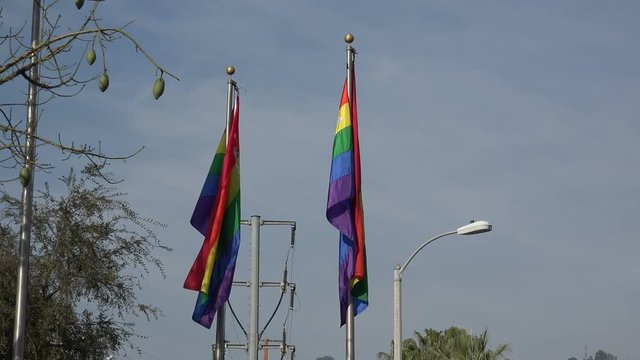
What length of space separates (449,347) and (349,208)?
28867 millimetres

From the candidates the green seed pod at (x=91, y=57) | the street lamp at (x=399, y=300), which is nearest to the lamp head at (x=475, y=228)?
the street lamp at (x=399, y=300)

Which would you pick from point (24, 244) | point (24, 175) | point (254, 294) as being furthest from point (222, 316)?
point (24, 175)

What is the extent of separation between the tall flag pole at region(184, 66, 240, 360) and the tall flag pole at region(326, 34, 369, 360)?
1.79m

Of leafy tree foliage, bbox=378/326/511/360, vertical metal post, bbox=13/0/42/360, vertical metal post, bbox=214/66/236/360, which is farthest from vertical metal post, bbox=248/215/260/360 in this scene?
leafy tree foliage, bbox=378/326/511/360

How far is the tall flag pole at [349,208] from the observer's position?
18.5 metres

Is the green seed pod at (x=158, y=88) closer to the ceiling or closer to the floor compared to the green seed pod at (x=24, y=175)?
closer to the ceiling

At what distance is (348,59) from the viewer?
19547 millimetres

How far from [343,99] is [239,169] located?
222 centimetres

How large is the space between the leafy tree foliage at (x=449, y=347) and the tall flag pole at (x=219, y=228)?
25.7 meters

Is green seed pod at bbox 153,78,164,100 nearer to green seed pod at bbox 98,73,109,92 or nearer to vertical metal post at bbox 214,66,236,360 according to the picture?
green seed pod at bbox 98,73,109,92

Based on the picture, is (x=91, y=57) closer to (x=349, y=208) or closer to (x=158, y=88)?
(x=158, y=88)

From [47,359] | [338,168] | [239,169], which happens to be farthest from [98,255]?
[338,168]

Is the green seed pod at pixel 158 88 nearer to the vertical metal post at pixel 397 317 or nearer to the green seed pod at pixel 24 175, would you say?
the green seed pod at pixel 24 175

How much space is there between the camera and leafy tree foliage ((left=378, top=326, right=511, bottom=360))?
43.8m
